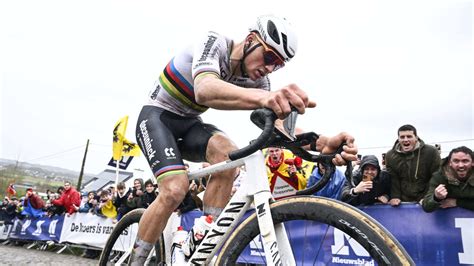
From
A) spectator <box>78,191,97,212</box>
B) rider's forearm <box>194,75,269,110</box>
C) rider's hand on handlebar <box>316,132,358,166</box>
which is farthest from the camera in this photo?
spectator <box>78,191,97,212</box>

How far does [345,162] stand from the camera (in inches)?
92.2

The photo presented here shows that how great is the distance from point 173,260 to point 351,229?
5.22 ft

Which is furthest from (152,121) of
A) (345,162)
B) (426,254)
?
(426,254)

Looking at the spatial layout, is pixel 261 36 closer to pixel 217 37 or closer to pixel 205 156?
pixel 217 37

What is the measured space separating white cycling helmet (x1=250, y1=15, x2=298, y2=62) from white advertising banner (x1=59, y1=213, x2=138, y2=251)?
27.2 ft

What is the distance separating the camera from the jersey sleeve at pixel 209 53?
Result: 2.47 m

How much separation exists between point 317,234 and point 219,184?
34.3 inches

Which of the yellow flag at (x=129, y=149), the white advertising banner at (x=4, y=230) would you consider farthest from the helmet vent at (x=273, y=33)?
the white advertising banner at (x=4, y=230)

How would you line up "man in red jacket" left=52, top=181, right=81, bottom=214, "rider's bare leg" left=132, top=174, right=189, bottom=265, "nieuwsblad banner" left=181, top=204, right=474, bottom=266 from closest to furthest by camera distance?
"rider's bare leg" left=132, top=174, right=189, bottom=265, "nieuwsblad banner" left=181, top=204, right=474, bottom=266, "man in red jacket" left=52, top=181, right=81, bottom=214

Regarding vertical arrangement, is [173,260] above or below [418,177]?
below

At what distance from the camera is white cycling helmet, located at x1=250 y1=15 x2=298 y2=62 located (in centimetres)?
259

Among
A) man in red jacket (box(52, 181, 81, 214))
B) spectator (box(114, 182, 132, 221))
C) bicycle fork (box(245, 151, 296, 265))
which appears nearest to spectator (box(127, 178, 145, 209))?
spectator (box(114, 182, 132, 221))

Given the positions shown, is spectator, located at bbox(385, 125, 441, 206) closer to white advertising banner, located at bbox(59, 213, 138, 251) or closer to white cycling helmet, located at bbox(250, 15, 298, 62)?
white cycling helmet, located at bbox(250, 15, 298, 62)

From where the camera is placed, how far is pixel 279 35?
258cm
